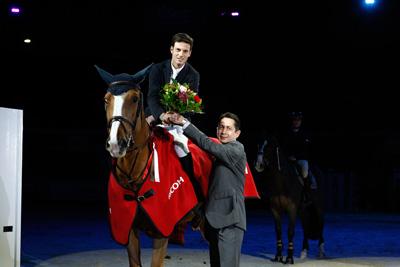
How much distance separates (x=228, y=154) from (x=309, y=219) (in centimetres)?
620

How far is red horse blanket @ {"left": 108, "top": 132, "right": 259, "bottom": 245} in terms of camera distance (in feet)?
16.8

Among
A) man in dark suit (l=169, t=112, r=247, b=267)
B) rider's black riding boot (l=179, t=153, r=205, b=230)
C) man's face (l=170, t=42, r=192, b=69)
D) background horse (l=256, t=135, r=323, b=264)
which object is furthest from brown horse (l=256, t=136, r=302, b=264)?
man in dark suit (l=169, t=112, r=247, b=267)

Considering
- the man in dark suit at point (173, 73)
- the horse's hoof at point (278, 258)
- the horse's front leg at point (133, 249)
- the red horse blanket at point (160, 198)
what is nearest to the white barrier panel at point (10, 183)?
the man in dark suit at point (173, 73)

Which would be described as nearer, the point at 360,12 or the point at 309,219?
the point at 309,219

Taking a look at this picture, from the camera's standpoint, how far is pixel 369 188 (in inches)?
840

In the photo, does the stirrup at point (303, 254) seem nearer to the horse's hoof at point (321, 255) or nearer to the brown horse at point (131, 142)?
the horse's hoof at point (321, 255)

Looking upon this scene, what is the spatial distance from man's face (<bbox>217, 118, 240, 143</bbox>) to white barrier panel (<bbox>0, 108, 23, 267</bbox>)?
2.47 metres

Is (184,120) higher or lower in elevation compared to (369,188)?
higher

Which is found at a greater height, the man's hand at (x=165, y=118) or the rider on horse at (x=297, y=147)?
the man's hand at (x=165, y=118)

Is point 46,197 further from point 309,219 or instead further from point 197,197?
point 197,197

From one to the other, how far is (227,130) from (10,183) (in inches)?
103

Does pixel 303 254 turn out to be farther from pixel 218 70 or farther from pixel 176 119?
pixel 218 70

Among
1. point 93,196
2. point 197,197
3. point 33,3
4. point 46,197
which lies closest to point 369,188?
point 93,196

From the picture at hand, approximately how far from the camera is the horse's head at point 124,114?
456 centimetres
